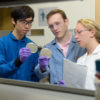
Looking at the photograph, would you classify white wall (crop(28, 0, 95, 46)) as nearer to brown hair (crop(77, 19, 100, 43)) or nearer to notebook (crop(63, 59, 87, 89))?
brown hair (crop(77, 19, 100, 43))

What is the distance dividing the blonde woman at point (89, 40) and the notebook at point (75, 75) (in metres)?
0.02

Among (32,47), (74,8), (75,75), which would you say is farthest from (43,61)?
(74,8)

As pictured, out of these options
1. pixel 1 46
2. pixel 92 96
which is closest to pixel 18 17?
pixel 1 46

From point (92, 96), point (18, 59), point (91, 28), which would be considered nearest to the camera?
Result: point (92, 96)

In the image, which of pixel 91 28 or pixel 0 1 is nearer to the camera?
pixel 91 28

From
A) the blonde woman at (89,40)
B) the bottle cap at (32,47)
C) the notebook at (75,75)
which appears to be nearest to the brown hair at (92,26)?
the blonde woman at (89,40)

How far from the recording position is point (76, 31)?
0.82m

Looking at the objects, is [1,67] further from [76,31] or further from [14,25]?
[76,31]

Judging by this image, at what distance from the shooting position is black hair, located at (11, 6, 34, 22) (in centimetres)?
94

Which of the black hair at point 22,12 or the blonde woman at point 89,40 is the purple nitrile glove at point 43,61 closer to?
the blonde woman at point 89,40

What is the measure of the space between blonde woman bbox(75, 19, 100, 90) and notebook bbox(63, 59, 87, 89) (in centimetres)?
2

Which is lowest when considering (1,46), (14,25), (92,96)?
(92,96)

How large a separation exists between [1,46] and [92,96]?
60 centimetres

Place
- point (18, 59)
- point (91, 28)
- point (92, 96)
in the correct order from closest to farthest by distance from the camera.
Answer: point (92, 96), point (91, 28), point (18, 59)
